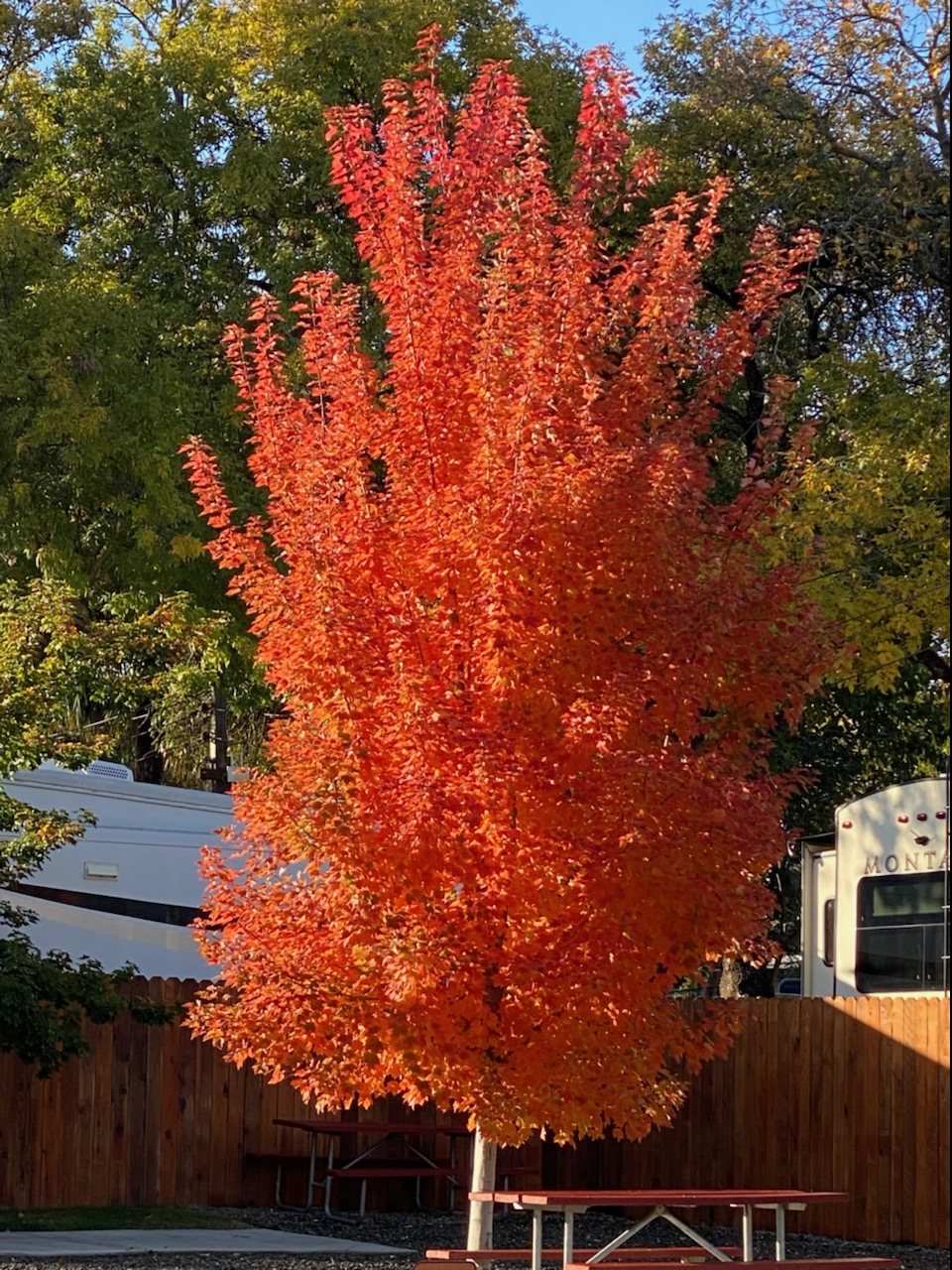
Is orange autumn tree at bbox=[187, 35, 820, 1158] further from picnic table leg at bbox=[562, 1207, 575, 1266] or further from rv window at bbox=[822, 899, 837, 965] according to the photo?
rv window at bbox=[822, 899, 837, 965]

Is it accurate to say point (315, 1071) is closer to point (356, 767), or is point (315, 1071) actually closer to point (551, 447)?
point (356, 767)

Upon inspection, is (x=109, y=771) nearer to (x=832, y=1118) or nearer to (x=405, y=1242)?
(x=405, y=1242)

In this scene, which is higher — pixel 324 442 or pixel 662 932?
pixel 324 442

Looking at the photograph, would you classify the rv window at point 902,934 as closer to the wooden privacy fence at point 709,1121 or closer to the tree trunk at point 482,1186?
the wooden privacy fence at point 709,1121

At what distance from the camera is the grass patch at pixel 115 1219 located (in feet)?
45.4

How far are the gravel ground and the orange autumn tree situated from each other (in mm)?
2735

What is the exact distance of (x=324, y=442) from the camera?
9867 millimetres

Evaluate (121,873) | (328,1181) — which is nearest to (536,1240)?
(328,1181)

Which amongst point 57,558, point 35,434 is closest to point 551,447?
point 35,434

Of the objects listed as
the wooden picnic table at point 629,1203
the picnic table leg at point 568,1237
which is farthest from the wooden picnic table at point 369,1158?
the picnic table leg at point 568,1237

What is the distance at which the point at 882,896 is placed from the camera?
1580 centimetres

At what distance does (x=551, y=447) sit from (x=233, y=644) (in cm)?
1348

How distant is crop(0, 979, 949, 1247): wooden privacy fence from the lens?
572 inches

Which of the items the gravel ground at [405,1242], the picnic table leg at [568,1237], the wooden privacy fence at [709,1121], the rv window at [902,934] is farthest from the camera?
the rv window at [902,934]
